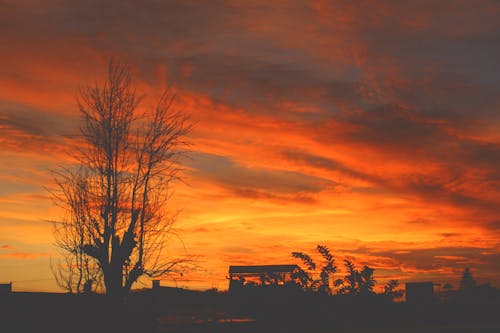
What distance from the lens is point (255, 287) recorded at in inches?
1011

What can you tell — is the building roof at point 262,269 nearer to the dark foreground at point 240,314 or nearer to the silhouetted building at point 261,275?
the silhouetted building at point 261,275

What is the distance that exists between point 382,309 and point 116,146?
12066 millimetres

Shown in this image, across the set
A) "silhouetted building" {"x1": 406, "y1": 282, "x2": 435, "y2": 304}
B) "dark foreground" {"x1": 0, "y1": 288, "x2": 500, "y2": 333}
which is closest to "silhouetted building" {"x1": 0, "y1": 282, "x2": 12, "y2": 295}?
"dark foreground" {"x1": 0, "y1": 288, "x2": 500, "y2": 333}

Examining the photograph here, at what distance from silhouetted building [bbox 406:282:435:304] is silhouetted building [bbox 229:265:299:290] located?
5286 mm

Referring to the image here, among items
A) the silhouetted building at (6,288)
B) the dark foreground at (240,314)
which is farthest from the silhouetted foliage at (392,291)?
the silhouetted building at (6,288)

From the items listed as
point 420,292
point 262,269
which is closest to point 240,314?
point 262,269

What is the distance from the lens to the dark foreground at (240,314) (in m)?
19.6

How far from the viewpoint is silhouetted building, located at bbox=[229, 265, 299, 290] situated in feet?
79.2

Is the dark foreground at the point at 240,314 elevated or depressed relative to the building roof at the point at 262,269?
depressed

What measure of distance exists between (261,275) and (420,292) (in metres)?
7.30

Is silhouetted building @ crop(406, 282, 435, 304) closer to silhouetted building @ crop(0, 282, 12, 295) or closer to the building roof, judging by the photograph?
the building roof

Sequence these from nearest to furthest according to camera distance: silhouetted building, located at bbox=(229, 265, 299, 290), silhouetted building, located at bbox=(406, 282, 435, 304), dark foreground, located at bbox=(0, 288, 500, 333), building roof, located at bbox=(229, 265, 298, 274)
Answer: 1. dark foreground, located at bbox=(0, 288, 500, 333)
2. silhouetted building, located at bbox=(229, 265, 299, 290)
3. silhouetted building, located at bbox=(406, 282, 435, 304)
4. building roof, located at bbox=(229, 265, 298, 274)

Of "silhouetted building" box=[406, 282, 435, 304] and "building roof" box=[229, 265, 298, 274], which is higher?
"building roof" box=[229, 265, 298, 274]

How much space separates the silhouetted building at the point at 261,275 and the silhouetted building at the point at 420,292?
17.3 ft
